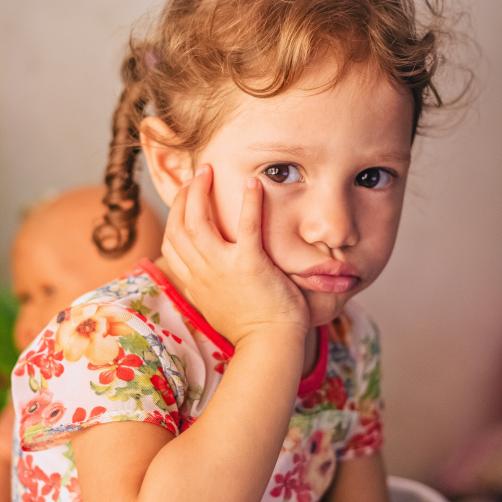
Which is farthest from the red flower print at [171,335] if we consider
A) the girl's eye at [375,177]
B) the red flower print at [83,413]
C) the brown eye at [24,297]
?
the brown eye at [24,297]

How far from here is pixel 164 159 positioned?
88 centimetres

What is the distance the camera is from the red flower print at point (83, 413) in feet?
2.42

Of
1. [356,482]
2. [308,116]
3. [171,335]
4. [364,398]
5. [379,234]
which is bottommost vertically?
[356,482]

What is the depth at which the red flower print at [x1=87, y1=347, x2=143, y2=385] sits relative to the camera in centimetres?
75

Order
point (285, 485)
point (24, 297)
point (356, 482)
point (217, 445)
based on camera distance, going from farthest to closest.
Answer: point (24, 297) < point (356, 482) < point (285, 485) < point (217, 445)

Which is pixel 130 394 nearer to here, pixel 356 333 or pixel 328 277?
pixel 328 277

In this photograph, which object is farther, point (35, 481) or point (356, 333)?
point (356, 333)

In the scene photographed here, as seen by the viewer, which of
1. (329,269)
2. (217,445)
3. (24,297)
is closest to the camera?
(217,445)

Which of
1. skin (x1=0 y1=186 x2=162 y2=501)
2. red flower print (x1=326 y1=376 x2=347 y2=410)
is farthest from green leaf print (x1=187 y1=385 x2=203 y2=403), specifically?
skin (x1=0 y1=186 x2=162 y2=501)

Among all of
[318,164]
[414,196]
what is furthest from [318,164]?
[414,196]

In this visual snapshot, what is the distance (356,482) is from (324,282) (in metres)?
0.36

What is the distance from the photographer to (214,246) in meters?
0.80

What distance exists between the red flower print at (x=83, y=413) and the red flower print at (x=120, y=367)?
0.08 feet

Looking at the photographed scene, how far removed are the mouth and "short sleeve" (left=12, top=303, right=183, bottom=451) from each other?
0.15 meters
